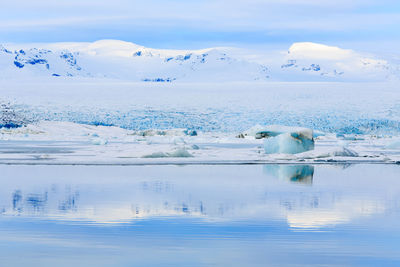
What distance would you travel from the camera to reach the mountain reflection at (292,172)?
863 centimetres

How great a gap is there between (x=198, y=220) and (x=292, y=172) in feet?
15.0

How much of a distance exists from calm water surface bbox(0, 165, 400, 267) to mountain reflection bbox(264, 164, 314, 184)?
4 centimetres

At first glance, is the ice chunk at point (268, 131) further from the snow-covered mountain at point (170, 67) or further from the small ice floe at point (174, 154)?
the snow-covered mountain at point (170, 67)

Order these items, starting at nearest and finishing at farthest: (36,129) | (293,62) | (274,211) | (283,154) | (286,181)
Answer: (274,211) → (286,181) → (283,154) → (36,129) → (293,62)

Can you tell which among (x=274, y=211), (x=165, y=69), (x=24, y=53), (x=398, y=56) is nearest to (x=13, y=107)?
(x=274, y=211)

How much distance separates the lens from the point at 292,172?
972cm

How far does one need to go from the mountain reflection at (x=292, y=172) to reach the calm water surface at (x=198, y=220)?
44 mm

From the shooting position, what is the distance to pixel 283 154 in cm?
1307

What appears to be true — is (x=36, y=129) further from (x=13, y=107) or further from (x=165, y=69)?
(x=165, y=69)

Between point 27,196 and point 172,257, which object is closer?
point 172,257

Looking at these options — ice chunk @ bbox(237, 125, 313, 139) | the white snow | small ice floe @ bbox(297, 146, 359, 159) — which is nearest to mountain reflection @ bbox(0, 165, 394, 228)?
small ice floe @ bbox(297, 146, 359, 159)

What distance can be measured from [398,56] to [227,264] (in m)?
202

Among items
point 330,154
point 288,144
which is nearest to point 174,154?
point 288,144

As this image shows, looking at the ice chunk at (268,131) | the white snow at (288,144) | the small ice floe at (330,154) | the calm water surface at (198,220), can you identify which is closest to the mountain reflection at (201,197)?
the calm water surface at (198,220)
